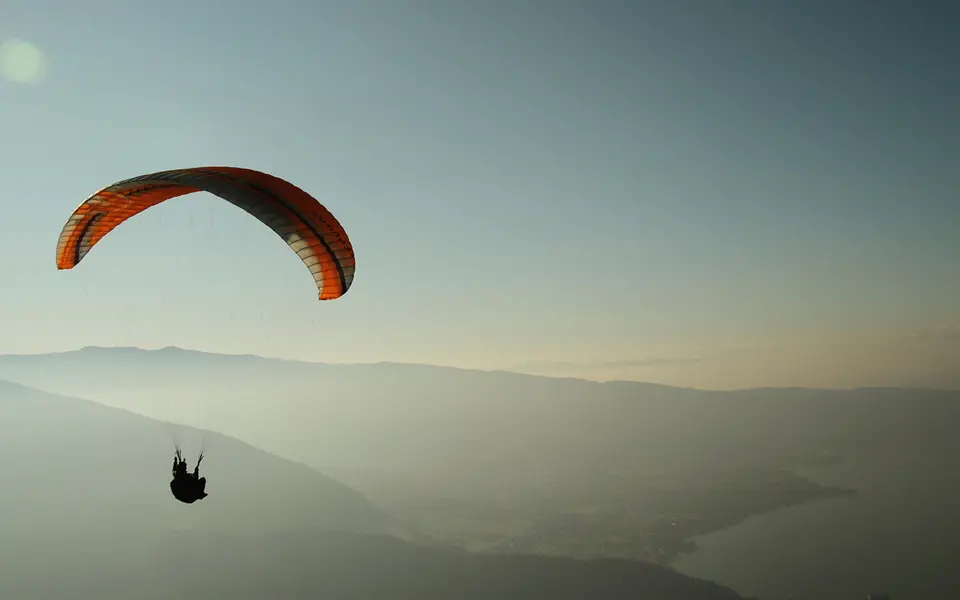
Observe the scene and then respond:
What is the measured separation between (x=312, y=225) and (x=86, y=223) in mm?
7723

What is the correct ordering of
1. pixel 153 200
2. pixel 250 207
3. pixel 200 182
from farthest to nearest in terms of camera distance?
pixel 153 200
pixel 250 207
pixel 200 182

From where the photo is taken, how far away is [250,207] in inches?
747

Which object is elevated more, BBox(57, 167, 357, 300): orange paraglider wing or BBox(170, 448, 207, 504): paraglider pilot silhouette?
BBox(57, 167, 357, 300): orange paraglider wing

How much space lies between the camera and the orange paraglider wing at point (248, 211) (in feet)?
58.4

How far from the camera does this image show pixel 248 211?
62.2ft

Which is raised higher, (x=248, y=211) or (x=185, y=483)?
(x=248, y=211)

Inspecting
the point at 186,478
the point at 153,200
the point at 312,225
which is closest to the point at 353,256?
the point at 312,225

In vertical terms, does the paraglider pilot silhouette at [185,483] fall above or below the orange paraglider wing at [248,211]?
below

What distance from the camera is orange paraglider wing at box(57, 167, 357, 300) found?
17.8 m

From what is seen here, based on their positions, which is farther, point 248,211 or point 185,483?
point 248,211

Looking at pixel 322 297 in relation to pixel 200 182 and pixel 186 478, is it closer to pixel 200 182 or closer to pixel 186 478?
pixel 200 182

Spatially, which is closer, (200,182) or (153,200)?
(200,182)

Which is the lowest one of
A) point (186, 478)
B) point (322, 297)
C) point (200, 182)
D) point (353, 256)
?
point (186, 478)

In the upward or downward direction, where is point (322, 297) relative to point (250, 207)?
downward
